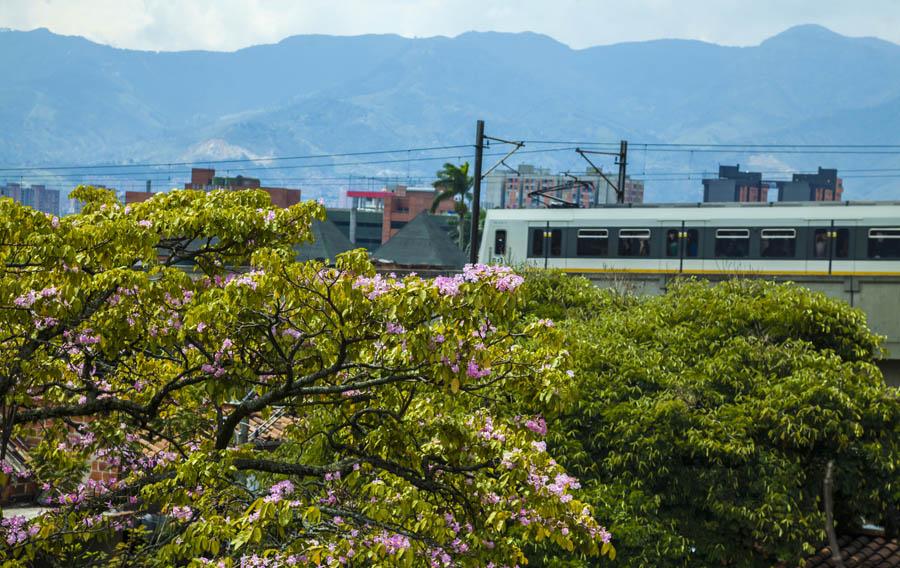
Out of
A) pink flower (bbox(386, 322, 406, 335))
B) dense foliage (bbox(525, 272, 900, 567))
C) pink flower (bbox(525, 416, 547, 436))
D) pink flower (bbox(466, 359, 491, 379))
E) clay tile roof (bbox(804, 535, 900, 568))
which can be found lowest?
clay tile roof (bbox(804, 535, 900, 568))

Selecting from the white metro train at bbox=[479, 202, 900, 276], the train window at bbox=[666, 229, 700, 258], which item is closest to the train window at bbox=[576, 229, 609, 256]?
the white metro train at bbox=[479, 202, 900, 276]

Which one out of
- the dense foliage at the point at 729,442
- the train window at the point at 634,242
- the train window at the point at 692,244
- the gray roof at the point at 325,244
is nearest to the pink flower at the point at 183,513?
the dense foliage at the point at 729,442

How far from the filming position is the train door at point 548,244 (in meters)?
40.5

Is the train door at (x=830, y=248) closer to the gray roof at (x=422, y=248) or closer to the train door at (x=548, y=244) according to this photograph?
the train door at (x=548, y=244)

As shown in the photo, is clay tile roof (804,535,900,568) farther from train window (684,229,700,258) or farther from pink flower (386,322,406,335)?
pink flower (386,322,406,335)

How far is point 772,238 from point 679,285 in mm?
14634

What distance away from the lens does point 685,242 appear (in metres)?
38.4

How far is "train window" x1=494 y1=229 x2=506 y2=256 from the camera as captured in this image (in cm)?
4184

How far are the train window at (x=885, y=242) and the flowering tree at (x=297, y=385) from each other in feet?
84.6

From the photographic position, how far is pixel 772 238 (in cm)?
3722

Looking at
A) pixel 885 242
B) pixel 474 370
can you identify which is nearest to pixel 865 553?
pixel 885 242

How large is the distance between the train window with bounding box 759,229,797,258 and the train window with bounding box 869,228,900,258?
7.76 feet

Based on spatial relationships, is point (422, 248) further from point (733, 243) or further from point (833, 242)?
point (833, 242)

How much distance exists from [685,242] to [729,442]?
20584 mm
